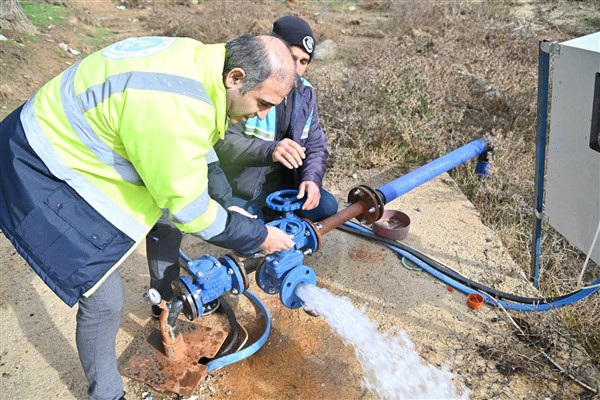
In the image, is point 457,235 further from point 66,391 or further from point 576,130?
point 66,391

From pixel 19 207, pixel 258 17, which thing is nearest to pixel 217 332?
pixel 19 207

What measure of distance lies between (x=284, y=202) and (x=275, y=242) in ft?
1.30

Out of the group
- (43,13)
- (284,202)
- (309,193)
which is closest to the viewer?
(284,202)

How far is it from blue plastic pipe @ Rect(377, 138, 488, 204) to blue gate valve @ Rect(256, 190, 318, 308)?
1.78 feet

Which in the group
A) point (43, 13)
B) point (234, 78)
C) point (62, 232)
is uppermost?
point (234, 78)

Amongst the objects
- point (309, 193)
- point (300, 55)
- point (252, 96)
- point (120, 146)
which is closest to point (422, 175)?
point (309, 193)

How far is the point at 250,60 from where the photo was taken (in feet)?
5.20

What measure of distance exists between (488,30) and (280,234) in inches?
232

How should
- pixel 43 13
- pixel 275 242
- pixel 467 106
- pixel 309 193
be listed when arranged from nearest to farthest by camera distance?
1. pixel 275 242
2. pixel 309 193
3. pixel 467 106
4. pixel 43 13

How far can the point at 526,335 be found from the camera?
242 centimetres

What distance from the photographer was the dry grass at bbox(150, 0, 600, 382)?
3320 millimetres

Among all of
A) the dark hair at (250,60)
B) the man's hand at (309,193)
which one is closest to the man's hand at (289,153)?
the man's hand at (309,193)

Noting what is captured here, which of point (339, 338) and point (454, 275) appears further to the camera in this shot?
point (454, 275)

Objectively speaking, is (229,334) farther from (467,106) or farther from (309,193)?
(467,106)
